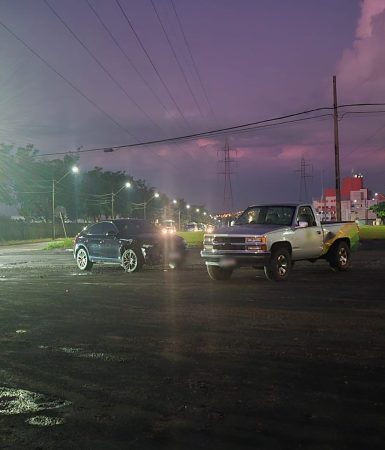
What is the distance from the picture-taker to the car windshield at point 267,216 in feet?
49.3

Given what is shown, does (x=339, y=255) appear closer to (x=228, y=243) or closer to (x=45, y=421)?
(x=228, y=243)

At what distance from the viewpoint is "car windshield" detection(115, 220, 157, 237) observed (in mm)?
17859

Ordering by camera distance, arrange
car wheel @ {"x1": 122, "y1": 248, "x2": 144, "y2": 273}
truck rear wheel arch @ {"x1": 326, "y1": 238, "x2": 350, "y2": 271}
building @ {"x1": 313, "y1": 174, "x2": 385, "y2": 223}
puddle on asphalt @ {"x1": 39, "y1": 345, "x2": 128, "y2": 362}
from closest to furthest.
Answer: puddle on asphalt @ {"x1": 39, "y1": 345, "x2": 128, "y2": 362} → truck rear wheel arch @ {"x1": 326, "y1": 238, "x2": 350, "y2": 271} → car wheel @ {"x1": 122, "y1": 248, "x2": 144, "y2": 273} → building @ {"x1": 313, "y1": 174, "x2": 385, "y2": 223}

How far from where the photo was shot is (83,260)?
746 inches

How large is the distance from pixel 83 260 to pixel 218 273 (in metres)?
5.94

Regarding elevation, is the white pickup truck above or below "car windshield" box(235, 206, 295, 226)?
below

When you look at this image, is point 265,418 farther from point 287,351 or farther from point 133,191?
point 133,191

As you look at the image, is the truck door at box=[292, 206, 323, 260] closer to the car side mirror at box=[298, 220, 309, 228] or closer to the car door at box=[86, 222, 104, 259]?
the car side mirror at box=[298, 220, 309, 228]

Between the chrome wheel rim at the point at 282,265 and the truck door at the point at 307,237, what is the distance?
0.57 metres

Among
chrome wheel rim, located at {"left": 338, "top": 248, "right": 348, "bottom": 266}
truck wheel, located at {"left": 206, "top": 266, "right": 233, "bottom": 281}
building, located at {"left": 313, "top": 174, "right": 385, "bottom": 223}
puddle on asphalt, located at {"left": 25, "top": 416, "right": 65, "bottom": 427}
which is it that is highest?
building, located at {"left": 313, "top": 174, "right": 385, "bottom": 223}

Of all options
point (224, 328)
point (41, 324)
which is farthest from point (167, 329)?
point (41, 324)

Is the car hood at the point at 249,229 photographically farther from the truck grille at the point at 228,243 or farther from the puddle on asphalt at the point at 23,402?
the puddle on asphalt at the point at 23,402

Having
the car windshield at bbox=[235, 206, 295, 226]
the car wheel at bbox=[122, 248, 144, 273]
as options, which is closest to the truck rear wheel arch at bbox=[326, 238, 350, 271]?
the car windshield at bbox=[235, 206, 295, 226]

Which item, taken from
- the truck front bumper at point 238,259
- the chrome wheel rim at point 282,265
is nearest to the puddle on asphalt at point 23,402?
the truck front bumper at point 238,259
